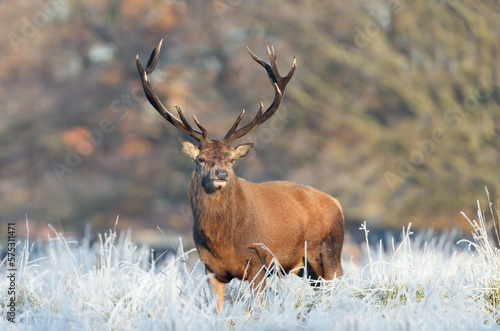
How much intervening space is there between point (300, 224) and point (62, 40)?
52.2ft

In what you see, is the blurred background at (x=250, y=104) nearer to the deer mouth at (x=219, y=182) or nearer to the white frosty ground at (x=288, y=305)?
the white frosty ground at (x=288, y=305)

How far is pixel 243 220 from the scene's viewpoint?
5.28m

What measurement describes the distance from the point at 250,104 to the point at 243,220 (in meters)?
14.1

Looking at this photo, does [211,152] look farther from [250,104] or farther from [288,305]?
[250,104]

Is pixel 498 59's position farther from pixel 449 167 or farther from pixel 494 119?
pixel 449 167

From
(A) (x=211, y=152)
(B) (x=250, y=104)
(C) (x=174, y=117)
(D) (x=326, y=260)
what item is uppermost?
(B) (x=250, y=104)

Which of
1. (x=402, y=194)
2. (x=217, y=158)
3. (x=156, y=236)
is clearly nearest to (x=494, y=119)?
(x=402, y=194)

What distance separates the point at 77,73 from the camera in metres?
19.9

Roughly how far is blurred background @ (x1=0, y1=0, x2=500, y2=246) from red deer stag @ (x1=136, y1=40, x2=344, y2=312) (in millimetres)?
11165

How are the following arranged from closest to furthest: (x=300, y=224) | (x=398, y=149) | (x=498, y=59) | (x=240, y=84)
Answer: (x=300, y=224) < (x=498, y=59) < (x=398, y=149) < (x=240, y=84)

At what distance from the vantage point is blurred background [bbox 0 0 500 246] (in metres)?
17.4

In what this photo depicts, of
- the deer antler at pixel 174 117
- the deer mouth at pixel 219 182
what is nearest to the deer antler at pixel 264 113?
the deer antler at pixel 174 117

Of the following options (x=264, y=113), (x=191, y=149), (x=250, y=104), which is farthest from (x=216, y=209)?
(x=250, y=104)

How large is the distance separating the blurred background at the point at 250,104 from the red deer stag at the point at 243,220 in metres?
11.2
